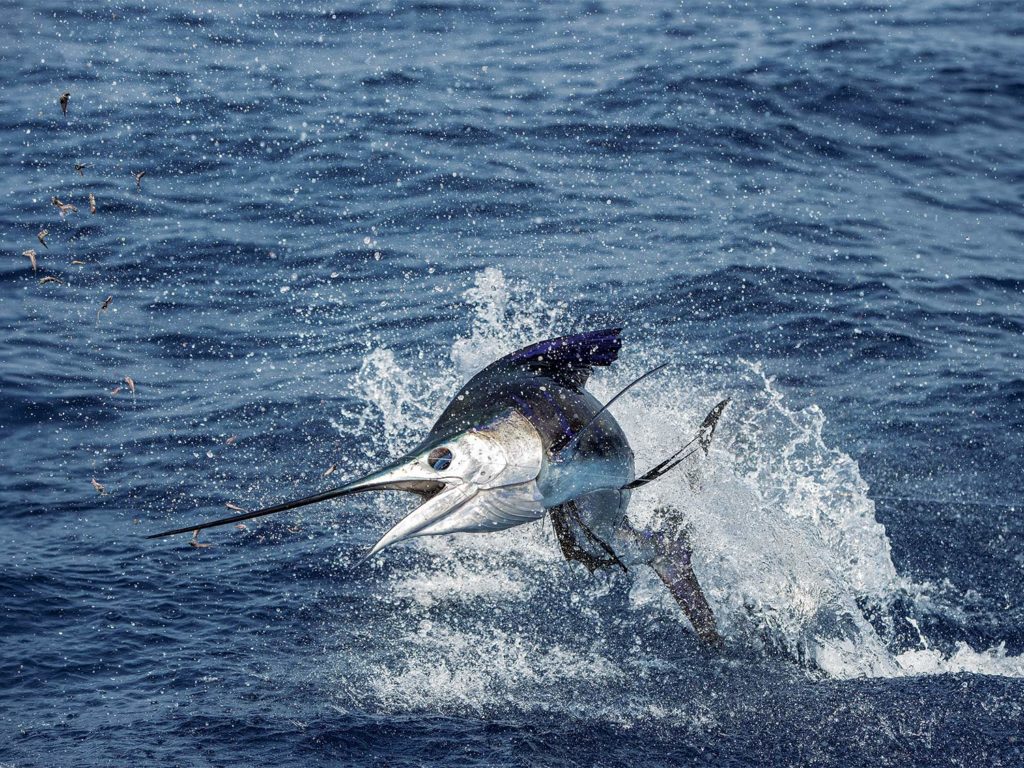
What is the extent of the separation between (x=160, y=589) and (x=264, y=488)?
43.7 inches

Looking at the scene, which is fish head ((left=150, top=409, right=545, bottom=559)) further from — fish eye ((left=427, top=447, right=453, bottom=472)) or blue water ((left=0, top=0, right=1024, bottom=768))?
blue water ((left=0, top=0, right=1024, bottom=768))

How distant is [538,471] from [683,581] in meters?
1.39

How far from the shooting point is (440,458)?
4.30 metres

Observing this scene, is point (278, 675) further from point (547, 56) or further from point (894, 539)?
point (547, 56)

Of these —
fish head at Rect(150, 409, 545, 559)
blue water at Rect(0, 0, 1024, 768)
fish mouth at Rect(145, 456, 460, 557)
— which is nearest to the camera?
fish mouth at Rect(145, 456, 460, 557)

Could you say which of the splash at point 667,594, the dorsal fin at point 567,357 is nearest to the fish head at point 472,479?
the dorsal fin at point 567,357

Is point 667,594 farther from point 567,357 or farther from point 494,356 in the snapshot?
point 494,356

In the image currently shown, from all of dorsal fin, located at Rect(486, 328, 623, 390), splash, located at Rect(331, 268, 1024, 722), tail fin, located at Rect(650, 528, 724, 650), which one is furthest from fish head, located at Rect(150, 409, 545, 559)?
splash, located at Rect(331, 268, 1024, 722)

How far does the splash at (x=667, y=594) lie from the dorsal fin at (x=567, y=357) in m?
1.24

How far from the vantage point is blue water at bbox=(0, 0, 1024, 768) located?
18.2ft

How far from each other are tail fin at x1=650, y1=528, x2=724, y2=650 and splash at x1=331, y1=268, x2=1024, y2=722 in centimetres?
30

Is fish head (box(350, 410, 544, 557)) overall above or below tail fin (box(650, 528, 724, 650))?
above

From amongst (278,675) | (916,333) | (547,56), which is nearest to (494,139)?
(547,56)

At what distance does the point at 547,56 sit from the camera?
15.2 m
